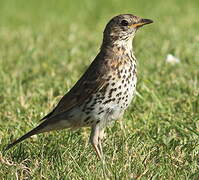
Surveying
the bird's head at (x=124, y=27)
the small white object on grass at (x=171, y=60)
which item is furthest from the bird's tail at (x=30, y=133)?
the small white object on grass at (x=171, y=60)

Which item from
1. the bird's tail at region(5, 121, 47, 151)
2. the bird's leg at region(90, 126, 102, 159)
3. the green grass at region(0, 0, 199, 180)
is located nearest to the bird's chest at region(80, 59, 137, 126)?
the bird's leg at region(90, 126, 102, 159)

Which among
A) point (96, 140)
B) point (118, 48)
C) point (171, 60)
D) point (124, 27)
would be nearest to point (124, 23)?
point (124, 27)

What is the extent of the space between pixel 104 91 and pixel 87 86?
0.23m

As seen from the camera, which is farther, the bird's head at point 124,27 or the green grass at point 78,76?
the bird's head at point 124,27

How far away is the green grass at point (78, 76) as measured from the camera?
196 inches

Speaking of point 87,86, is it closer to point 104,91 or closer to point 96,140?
point 104,91

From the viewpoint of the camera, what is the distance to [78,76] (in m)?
8.12

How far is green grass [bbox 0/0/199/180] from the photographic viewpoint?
4969mm

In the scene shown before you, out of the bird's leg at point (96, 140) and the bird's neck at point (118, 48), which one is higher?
the bird's neck at point (118, 48)

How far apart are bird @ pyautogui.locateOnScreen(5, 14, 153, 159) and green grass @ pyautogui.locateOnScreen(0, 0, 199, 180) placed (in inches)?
7.1

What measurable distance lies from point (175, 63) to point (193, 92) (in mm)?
1407

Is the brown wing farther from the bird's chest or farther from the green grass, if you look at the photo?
the green grass

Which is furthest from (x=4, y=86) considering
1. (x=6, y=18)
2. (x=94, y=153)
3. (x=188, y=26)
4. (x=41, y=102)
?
(x=6, y=18)

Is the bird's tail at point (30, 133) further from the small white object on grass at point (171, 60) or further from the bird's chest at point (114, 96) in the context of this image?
the small white object on grass at point (171, 60)
